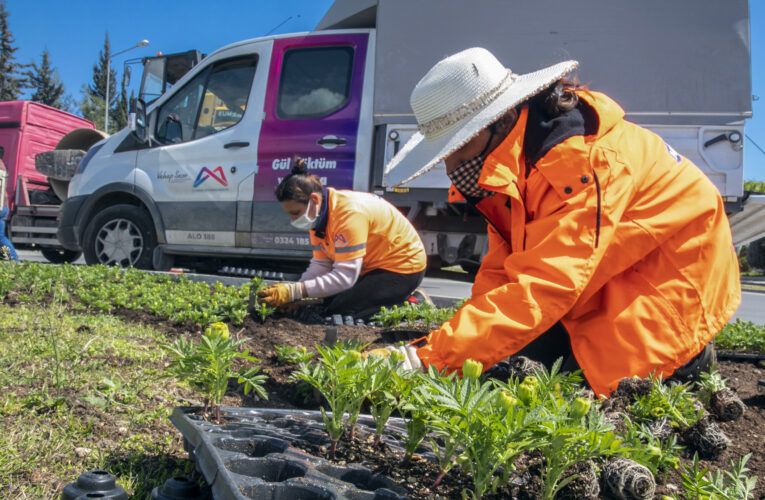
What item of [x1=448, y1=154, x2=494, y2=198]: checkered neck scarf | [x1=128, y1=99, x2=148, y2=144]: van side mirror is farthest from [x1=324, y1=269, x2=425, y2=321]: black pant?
[x1=128, y1=99, x2=148, y2=144]: van side mirror

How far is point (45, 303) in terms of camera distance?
4.30m

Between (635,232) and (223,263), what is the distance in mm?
6601

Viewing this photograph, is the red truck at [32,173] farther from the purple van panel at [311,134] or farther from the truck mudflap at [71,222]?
the purple van panel at [311,134]

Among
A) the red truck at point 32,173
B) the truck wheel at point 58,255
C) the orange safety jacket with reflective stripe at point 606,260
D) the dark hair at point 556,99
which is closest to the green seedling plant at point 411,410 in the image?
the orange safety jacket with reflective stripe at point 606,260

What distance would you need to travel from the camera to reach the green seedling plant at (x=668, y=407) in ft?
5.02

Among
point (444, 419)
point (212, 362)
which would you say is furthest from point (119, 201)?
point (444, 419)

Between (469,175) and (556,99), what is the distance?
0.44 meters

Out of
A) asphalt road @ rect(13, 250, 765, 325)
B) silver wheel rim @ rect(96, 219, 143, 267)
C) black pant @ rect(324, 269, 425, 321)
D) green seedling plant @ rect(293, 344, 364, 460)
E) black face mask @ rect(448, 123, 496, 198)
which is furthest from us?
asphalt road @ rect(13, 250, 765, 325)

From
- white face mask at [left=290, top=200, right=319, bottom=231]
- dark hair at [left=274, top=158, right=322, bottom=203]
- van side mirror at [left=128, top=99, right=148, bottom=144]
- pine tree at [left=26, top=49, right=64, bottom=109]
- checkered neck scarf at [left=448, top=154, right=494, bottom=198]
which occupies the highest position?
pine tree at [left=26, top=49, right=64, bottom=109]

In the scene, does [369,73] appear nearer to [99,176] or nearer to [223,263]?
[223,263]

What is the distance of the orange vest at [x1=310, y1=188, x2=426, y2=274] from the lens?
173 inches

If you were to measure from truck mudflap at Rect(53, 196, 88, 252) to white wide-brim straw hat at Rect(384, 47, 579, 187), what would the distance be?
6.72m

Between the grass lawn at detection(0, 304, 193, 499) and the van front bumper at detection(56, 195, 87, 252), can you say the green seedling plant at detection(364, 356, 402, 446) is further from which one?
the van front bumper at detection(56, 195, 87, 252)

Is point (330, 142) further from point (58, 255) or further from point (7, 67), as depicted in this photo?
point (7, 67)
